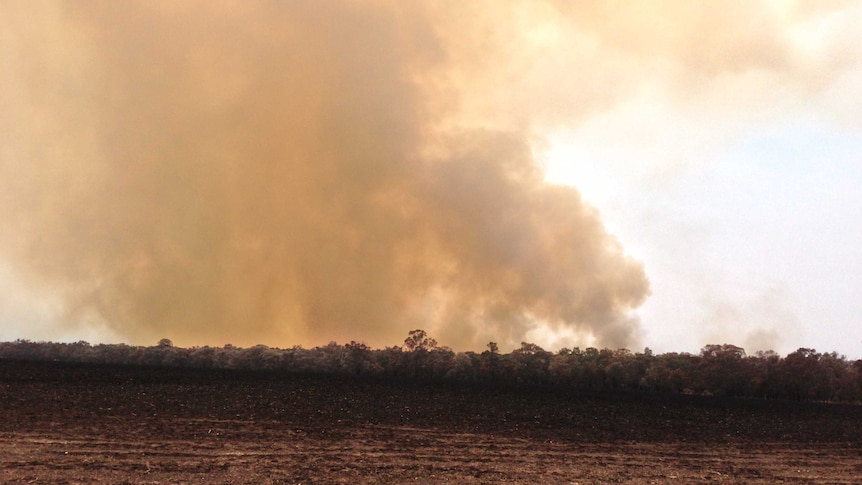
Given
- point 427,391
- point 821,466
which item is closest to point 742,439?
point 821,466

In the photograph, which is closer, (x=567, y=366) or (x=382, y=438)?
(x=382, y=438)

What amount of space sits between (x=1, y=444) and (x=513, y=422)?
108 ft

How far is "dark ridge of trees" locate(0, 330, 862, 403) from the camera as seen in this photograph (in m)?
95.9

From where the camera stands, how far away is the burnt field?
28.6 metres

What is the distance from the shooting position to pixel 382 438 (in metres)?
36.9

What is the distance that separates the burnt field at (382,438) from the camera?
93.7 ft

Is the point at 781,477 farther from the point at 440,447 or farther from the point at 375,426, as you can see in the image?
the point at 375,426

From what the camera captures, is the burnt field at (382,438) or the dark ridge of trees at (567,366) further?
the dark ridge of trees at (567,366)

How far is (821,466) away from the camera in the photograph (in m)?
36.0

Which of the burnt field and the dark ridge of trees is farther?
the dark ridge of trees

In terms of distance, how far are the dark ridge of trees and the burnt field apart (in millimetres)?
35125

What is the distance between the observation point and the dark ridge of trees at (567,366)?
3777 inches

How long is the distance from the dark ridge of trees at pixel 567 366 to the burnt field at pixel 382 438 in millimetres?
35125

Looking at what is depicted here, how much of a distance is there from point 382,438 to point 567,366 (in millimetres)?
87015
